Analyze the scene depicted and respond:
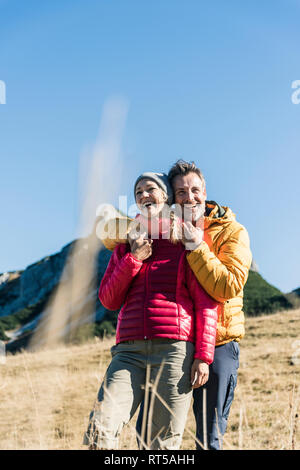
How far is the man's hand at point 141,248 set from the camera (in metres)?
2.78

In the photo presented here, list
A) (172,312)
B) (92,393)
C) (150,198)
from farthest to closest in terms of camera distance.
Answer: (92,393) < (150,198) < (172,312)

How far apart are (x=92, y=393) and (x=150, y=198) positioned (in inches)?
330

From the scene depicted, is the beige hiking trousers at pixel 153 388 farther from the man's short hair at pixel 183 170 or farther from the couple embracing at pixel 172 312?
the man's short hair at pixel 183 170

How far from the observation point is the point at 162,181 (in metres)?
2.94

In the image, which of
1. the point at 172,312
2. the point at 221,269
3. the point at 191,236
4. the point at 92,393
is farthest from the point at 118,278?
the point at 92,393

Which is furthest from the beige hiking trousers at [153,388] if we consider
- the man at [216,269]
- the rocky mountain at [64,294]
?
the rocky mountain at [64,294]

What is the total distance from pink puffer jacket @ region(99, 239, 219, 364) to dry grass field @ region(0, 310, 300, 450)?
7.58 feet

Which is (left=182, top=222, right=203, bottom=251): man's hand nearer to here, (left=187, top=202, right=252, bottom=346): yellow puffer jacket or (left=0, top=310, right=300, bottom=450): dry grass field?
(left=187, top=202, right=252, bottom=346): yellow puffer jacket

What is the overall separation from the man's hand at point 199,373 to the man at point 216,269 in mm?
172

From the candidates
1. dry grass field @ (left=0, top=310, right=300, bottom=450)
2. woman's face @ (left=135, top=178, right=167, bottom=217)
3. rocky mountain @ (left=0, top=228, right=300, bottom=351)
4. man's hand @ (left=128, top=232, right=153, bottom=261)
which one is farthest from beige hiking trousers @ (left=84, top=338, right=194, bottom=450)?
rocky mountain @ (left=0, top=228, right=300, bottom=351)

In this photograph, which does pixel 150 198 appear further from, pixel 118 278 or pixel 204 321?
pixel 204 321

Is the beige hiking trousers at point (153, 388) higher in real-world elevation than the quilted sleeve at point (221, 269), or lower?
lower

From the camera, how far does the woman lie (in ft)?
8.39
